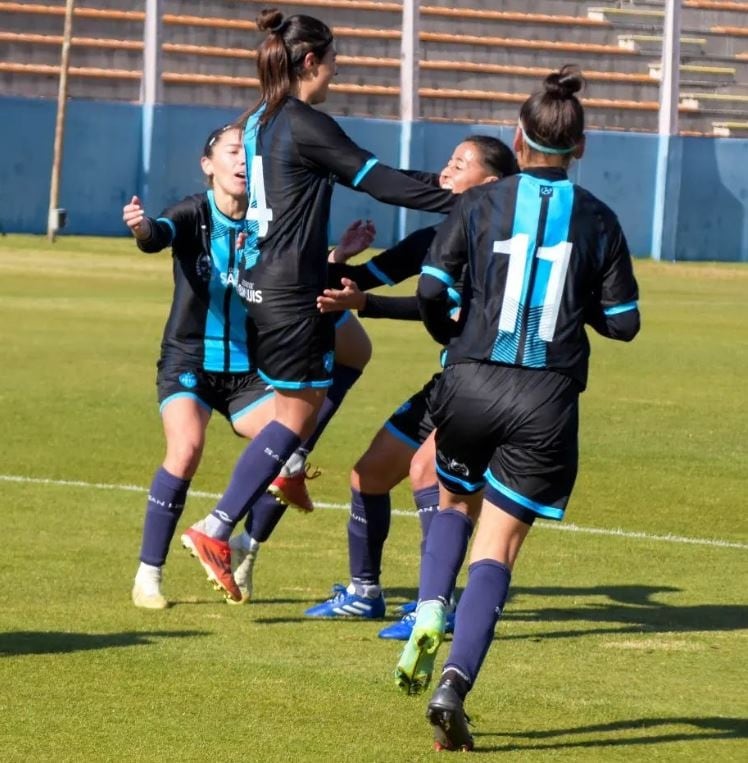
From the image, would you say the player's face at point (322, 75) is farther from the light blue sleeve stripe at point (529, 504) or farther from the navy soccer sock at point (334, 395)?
the light blue sleeve stripe at point (529, 504)

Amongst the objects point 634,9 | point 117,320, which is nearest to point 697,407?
point 117,320

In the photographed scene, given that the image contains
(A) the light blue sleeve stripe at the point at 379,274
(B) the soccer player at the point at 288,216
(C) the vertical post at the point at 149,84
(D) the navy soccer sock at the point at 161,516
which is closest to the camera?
(B) the soccer player at the point at 288,216

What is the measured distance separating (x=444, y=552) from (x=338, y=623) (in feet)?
5.01

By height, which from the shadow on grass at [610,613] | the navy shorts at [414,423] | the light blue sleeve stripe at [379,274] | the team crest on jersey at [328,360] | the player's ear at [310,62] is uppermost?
the player's ear at [310,62]

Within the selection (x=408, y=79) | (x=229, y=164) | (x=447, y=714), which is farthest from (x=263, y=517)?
(x=408, y=79)

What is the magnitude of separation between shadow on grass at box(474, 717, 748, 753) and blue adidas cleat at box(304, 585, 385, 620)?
1630mm

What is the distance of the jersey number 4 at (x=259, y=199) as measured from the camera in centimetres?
633

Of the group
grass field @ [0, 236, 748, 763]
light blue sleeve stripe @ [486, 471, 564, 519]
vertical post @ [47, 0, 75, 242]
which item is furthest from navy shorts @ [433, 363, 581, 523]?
vertical post @ [47, 0, 75, 242]

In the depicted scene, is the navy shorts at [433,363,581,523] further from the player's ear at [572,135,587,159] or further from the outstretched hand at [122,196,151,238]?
the outstretched hand at [122,196,151,238]

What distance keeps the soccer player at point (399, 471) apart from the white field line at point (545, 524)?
7.19ft

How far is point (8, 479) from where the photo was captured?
9742 mm

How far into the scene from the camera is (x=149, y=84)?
33.5 meters

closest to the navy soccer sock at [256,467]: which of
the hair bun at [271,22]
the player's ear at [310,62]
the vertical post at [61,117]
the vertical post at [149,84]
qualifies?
the player's ear at [310,62]

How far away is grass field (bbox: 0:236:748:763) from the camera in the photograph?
5078 mm
